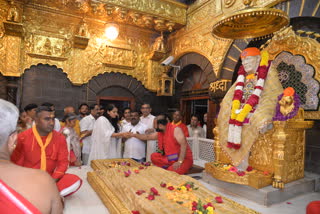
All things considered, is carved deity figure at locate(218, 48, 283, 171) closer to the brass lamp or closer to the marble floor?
the brass lamp

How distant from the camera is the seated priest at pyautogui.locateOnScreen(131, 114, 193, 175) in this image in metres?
4.02

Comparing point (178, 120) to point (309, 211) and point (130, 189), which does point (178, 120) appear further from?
point (309, 211)

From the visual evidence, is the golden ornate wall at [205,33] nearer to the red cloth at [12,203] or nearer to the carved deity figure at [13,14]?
the carved deity figure at [13,14]

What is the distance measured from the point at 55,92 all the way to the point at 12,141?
6.35 metres

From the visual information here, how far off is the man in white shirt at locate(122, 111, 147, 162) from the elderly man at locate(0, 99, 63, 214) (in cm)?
407

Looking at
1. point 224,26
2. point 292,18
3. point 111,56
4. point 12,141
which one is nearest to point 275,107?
point 224,26

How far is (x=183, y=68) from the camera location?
7539 millimetres

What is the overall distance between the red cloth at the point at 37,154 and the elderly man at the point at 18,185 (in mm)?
1705

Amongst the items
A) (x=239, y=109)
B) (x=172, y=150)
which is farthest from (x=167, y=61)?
(x=239, y=109)

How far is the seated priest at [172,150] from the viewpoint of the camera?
402 cm

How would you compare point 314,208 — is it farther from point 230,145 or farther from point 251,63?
point 251,63

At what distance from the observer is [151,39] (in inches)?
334

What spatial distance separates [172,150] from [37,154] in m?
2.32

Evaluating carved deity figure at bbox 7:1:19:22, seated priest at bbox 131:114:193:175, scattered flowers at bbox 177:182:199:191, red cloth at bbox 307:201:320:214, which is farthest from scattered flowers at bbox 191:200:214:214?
carved deity figure at bbox 7:1:19:22
